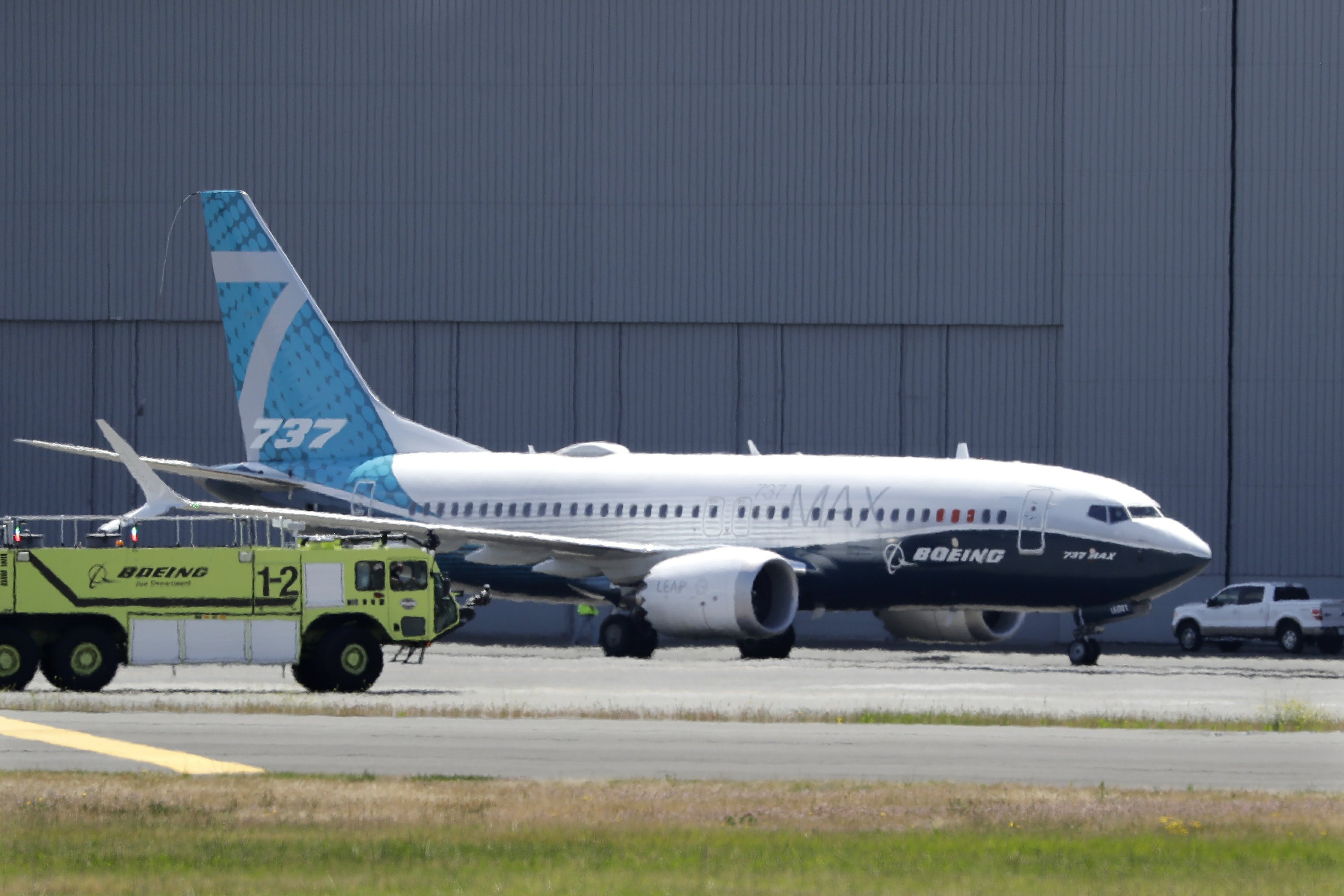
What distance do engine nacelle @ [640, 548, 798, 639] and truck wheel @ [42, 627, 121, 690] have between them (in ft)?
40.0

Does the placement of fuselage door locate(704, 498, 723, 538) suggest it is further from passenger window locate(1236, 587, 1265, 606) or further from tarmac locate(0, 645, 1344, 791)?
passenger window locate(1236, 587, 1265, 606)

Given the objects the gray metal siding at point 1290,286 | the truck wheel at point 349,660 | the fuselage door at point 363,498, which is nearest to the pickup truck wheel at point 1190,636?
the gray metal siding at point 1290,286

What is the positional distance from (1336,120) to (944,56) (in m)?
9.95

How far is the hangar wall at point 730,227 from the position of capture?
4919cm

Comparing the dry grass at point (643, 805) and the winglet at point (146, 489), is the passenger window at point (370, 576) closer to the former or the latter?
the winglet at point (146, 489)

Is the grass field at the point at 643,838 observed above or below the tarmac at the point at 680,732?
above

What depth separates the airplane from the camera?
3488cm

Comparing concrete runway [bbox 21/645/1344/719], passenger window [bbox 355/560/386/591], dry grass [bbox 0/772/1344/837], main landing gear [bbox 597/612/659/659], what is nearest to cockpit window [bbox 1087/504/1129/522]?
concrete runway [bbox 21/645/1344/719]

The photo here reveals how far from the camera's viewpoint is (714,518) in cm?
3828

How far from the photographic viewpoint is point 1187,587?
→ 49781mm

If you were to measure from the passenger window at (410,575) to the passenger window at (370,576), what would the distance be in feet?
0.57

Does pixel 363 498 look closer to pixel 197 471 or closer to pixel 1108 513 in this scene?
pixel 197 471

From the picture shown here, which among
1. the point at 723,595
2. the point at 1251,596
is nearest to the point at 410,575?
the point at 723,595

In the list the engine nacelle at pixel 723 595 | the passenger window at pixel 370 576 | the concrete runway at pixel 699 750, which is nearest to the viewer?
the concrete runway at pixel 699 750
